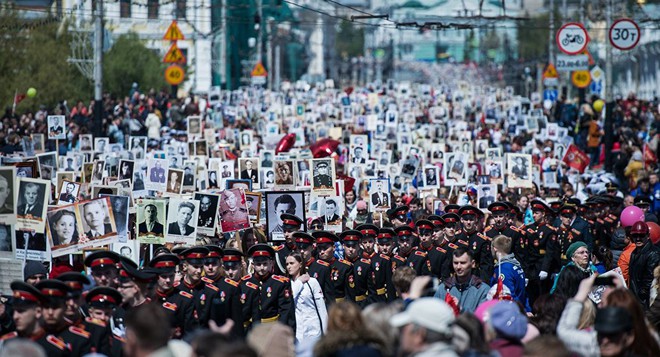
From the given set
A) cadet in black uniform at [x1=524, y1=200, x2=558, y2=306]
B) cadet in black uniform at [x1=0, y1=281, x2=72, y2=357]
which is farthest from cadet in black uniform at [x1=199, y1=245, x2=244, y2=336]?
cadet in black uniform at [x1=524, y1=200, x2=558, y2=306]

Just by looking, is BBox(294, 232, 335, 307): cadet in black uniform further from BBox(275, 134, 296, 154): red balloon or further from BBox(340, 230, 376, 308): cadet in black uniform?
BBox(275, 134, 296, 154): red balloon

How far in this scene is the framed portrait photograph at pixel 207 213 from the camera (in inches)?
699

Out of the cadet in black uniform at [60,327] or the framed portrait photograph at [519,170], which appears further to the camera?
the framed portrait photograph at [519,170]

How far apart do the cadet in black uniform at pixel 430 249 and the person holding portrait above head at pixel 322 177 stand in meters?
4.34

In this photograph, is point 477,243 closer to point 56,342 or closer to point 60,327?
point 60,327

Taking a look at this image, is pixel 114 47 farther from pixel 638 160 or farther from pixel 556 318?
pixel 556 318

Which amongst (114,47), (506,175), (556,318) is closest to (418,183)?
(506,175)

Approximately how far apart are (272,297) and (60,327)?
13.1ft

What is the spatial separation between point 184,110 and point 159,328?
36489 millimetres

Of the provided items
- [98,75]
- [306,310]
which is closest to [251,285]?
[306,310]

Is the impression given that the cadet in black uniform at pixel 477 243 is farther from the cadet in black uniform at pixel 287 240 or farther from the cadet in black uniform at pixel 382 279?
the cadet in black uniform at pixel 287 240

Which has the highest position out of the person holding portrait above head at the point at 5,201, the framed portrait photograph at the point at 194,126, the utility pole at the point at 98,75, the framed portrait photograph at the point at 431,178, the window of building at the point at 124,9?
the window of building at the point at 124,9

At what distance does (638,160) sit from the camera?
31.4 metres

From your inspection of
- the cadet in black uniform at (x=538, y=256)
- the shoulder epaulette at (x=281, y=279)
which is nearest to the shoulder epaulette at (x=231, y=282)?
the shoulder epaulette at (x=281, y=279)
